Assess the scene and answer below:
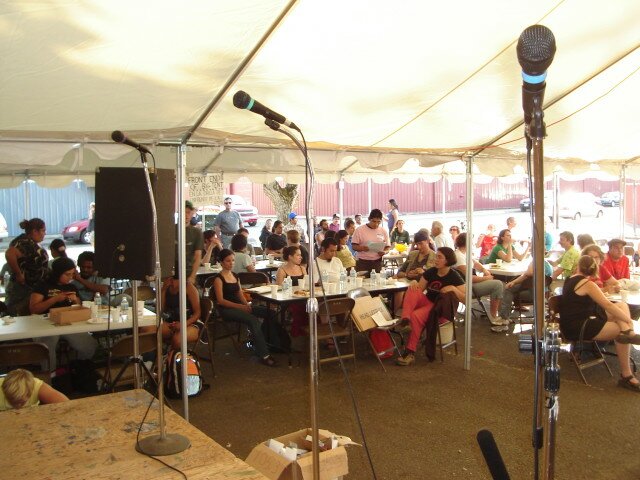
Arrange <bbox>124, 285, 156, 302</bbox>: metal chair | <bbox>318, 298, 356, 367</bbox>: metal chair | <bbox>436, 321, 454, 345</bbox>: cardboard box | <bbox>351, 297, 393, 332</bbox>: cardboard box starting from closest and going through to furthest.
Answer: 1. <bbox>318, 298, 356, 367</bbox>: metal chair
2. <bbox>351, 297, 393, 332</bbox>: cardboard box
3. <bbox>436, 321, 454, 345</bbox>: cardboard box
4. <bbox>124, 285, 156, 302</bbox>: metal chair

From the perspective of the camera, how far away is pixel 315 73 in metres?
4.21

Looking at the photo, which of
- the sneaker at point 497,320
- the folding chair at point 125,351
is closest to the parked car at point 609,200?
the sneaker at point 497,320

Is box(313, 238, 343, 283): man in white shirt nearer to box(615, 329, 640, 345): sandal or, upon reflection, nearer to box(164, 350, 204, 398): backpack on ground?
box(164, 350, 204, 398): backpack on ground

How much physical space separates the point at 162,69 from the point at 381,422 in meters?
3.12

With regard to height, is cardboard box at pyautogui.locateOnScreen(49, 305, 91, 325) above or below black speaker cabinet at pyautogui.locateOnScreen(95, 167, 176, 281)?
below

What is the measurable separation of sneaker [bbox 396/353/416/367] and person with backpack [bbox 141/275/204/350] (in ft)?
6.95

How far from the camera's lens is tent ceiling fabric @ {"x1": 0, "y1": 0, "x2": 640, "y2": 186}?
10.7ft

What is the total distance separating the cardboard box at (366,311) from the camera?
6.46 m

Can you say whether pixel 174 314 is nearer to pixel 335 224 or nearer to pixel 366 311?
pixel 366 311

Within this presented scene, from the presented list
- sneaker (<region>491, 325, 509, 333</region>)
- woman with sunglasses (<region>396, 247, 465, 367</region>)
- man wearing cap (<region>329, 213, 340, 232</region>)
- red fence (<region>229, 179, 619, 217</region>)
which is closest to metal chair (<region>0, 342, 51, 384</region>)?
woman with sunglasses (<region>396, 247, 465, 367</region>)

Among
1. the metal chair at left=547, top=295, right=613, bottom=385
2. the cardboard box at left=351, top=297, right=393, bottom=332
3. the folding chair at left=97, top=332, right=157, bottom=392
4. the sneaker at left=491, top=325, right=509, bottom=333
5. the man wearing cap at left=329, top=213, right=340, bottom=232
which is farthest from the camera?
the man wearing cap at left=329, top=213, right=340, bottom=232

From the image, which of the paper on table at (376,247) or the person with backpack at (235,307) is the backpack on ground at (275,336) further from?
the paper on table at (376,247)

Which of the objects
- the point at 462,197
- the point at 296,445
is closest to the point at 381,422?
the point at 296,445

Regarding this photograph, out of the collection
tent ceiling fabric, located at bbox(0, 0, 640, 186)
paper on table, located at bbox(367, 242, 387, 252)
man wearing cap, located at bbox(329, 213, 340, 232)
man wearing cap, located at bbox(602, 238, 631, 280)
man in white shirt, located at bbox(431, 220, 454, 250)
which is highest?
tent ceiling fabric, located at bbox(0, 0, 640, 186)
